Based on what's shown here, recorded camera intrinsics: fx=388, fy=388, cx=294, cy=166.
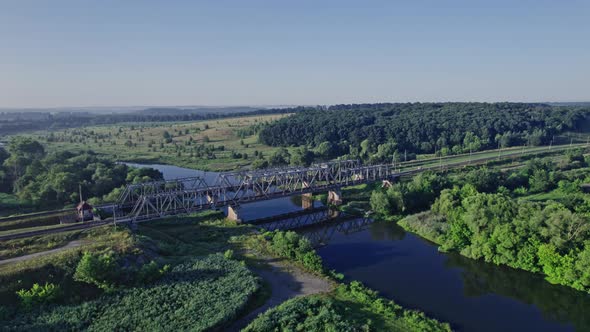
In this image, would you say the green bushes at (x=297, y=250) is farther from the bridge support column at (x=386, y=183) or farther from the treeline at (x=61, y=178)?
the treeline at (x=61, y=178)

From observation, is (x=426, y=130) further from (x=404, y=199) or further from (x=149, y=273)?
(x=149, y=273)

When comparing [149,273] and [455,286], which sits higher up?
[149,273]

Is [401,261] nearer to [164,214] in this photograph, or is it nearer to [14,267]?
A: [164,214]

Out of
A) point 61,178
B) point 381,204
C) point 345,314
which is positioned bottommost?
point 345,314

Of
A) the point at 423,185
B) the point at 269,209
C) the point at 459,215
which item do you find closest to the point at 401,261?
the point at 459,215

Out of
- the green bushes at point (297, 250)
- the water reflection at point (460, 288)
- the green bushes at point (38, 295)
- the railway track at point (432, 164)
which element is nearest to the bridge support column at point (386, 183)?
the railway track at point (432, 164)

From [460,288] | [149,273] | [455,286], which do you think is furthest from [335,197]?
[149,273]
